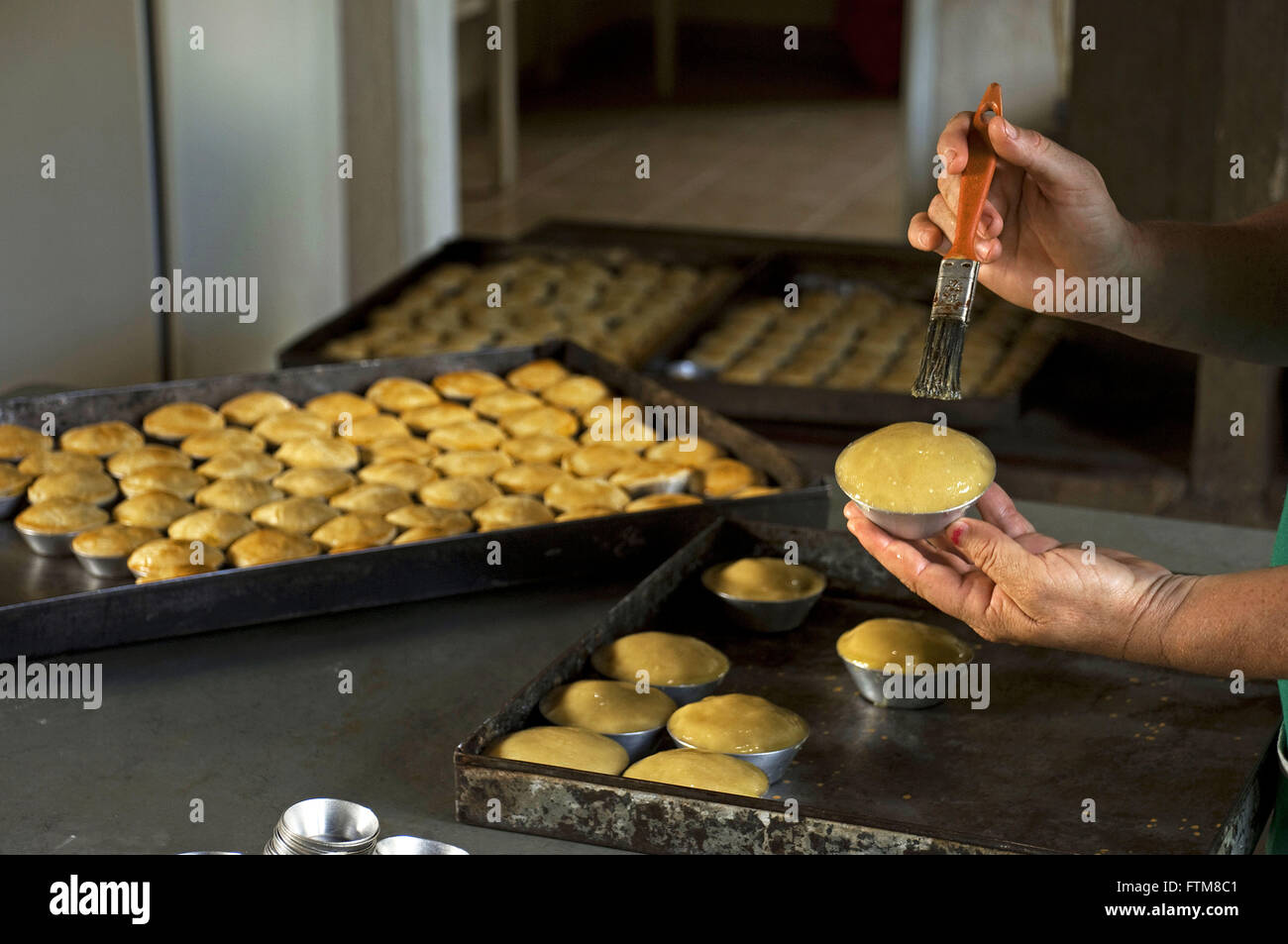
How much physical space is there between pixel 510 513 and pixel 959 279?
0.83 m

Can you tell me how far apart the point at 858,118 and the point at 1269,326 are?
7.67 metres

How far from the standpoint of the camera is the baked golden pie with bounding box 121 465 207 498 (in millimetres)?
2137

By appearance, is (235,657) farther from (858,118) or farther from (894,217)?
(858,118)

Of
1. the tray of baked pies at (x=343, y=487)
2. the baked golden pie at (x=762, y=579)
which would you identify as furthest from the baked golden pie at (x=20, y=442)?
the baked golden pie at (x=762, y=579)

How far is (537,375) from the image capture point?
2576 mm

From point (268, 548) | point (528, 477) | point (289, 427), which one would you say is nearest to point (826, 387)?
point (528, 477)

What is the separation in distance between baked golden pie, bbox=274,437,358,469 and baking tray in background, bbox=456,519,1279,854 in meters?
0.65

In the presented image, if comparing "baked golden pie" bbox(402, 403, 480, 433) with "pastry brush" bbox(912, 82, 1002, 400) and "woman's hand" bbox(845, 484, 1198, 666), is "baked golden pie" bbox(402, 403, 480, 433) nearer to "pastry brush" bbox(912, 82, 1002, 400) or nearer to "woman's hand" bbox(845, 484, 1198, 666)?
"pastry brush" bbox(912, 82, 1002, 400)

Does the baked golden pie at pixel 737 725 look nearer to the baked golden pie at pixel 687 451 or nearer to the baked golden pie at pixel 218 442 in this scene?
the baked golden pie at pixel 687 451

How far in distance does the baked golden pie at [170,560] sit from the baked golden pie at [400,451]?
413 millimetres

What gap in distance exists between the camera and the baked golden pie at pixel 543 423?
243cm

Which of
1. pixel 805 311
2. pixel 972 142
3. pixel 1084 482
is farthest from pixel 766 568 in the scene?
pixel 805 311

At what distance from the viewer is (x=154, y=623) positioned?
5.78 feet

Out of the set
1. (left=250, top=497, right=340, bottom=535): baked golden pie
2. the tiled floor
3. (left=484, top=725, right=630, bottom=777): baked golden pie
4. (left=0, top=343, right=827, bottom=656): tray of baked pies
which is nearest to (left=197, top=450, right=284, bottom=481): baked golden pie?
(left=0, top=343, right=827, bottom=656): tray of baked pies
